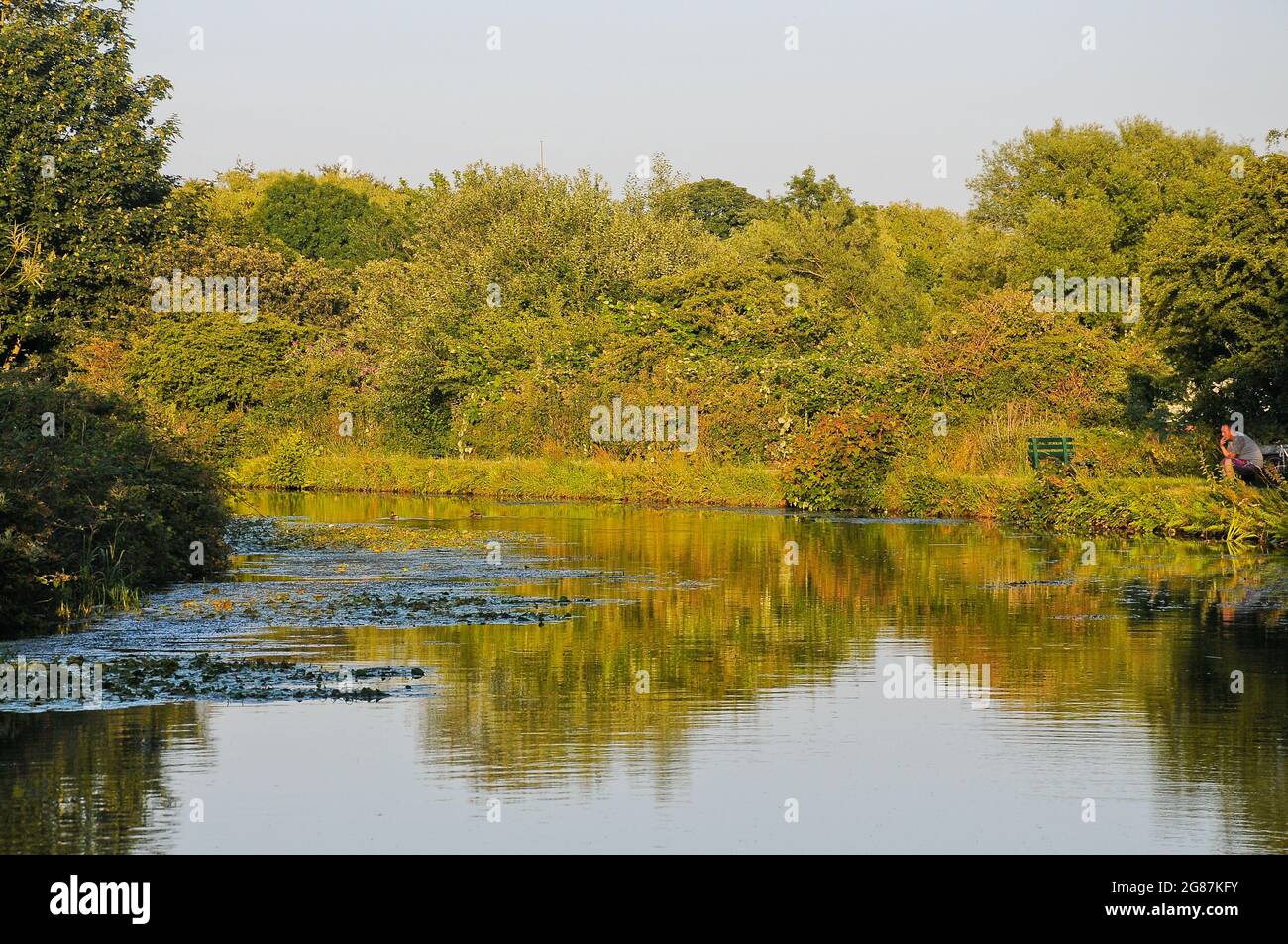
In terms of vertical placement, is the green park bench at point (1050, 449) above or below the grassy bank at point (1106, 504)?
above

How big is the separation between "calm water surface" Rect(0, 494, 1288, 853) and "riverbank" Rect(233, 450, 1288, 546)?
21.0ft

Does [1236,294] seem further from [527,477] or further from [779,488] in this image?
[527,477]

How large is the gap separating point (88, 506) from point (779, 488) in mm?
26021

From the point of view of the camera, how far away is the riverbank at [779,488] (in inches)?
1161

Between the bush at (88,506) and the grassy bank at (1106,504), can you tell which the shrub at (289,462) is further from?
the bush at (88,506)

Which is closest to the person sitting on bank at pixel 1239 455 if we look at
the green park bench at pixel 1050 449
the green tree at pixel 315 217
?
the green park bench at pixel 1050 449

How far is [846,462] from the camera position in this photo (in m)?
40.1

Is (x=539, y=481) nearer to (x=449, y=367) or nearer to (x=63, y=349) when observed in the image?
(x=449, y=367)

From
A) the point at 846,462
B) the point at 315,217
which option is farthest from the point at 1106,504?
the point at 315,217

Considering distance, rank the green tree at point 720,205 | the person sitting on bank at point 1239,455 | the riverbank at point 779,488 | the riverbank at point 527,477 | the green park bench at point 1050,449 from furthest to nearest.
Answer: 1. the green tree at point 720,205
2. the riverbank at point 527,477
3. the green park bench at point 1050,449
4. the riverbank at point 779,488
5. the person sitting on bank at point 1239,455

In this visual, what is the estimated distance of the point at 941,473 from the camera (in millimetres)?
37750

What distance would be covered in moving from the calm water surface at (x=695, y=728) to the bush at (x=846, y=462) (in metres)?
16.2

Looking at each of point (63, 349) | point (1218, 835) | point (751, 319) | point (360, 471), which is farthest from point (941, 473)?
point (1218, 835)
